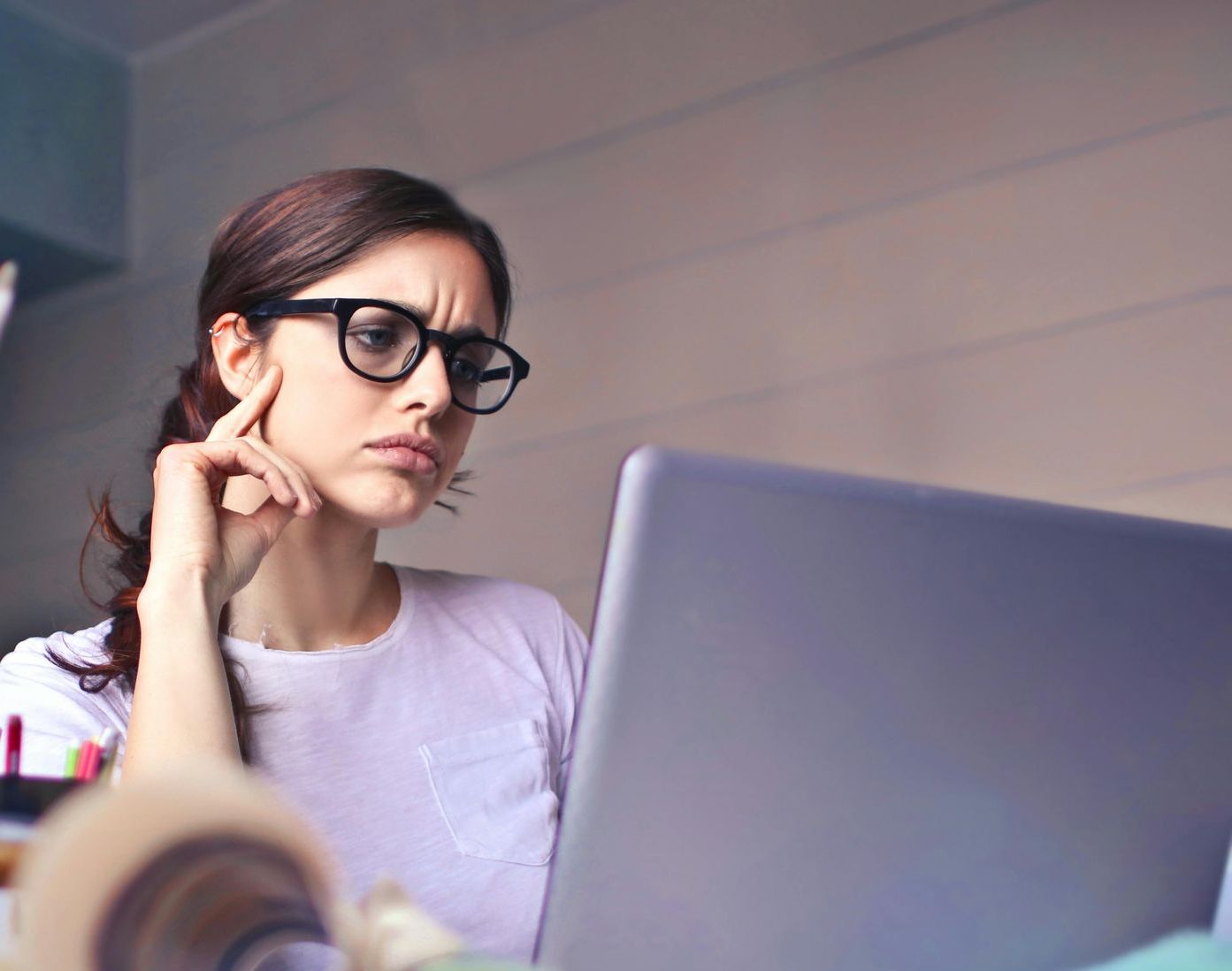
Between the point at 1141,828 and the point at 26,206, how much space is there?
2.88 meters

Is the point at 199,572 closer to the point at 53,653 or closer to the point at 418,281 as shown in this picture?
the point at 53,653

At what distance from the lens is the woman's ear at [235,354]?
137cm

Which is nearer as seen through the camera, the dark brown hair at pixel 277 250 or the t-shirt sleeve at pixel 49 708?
the t-shirt sleeve at pixel 49 708

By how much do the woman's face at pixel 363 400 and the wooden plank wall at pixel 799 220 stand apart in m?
0.98

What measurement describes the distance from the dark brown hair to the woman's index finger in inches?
2.7

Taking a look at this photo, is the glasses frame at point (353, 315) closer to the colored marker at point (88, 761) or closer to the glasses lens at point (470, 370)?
the glasses lens at point (470, 370)

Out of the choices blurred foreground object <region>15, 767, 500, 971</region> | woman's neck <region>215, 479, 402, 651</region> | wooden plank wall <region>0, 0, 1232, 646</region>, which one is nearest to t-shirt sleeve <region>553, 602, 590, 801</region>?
woman's neck <region>215, 479, 402, 651</region>

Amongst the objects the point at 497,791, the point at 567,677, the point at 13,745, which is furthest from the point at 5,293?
the point at 567,677

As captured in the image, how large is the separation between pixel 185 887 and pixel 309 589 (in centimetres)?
96

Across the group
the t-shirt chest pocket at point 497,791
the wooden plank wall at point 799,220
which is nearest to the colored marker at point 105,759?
the t-shirt chest pocket at point 497,791

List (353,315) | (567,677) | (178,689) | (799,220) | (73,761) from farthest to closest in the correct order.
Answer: (799,220)
(567,677)
(353,315)
(178,689)
(73,761)

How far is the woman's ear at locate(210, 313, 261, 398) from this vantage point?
54.1 inches

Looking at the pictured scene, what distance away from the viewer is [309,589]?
4.42 ft

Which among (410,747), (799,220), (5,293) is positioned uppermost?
(799,220)
